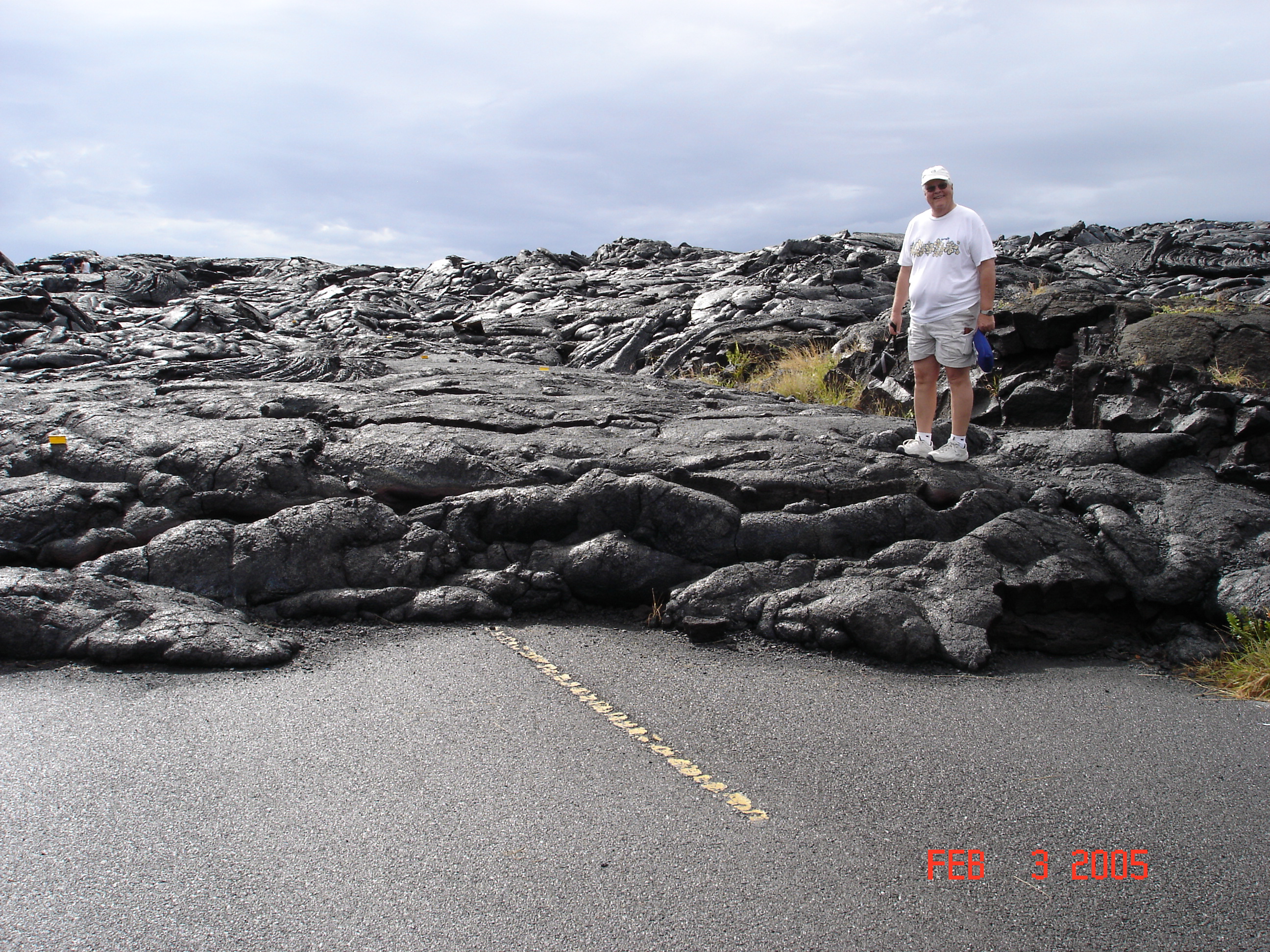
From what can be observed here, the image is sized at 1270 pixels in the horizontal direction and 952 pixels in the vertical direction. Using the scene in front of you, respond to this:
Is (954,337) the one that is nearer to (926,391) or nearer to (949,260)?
(926,391)

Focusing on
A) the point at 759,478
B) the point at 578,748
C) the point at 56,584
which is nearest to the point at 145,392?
the point at 56,584

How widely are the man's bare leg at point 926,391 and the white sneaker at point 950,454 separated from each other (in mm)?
141

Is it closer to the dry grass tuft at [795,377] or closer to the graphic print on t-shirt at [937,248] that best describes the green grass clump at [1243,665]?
the graphic print on t-shirt at [937,248]

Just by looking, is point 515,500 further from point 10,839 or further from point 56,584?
point 10,839

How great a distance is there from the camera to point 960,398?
19.8 ft

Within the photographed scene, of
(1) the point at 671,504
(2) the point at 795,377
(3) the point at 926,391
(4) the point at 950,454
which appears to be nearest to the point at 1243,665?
(4) the point at 950,454

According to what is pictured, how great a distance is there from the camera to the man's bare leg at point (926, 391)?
606cm

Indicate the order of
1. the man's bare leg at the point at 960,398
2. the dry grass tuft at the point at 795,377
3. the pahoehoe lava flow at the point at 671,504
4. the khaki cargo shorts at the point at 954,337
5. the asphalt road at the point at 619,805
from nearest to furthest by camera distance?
the asphalt road at the point at 619,805, the pahoehoe lava flow at the point at 671,504, the khaki cargo shorts at the point at 954,337, the man's bare leg at the point at 960,398, the dry grass tuft at the point at 795,377

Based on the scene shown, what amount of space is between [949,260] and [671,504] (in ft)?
8.28

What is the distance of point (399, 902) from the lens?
102 inches

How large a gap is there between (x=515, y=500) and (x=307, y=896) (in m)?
3.27
